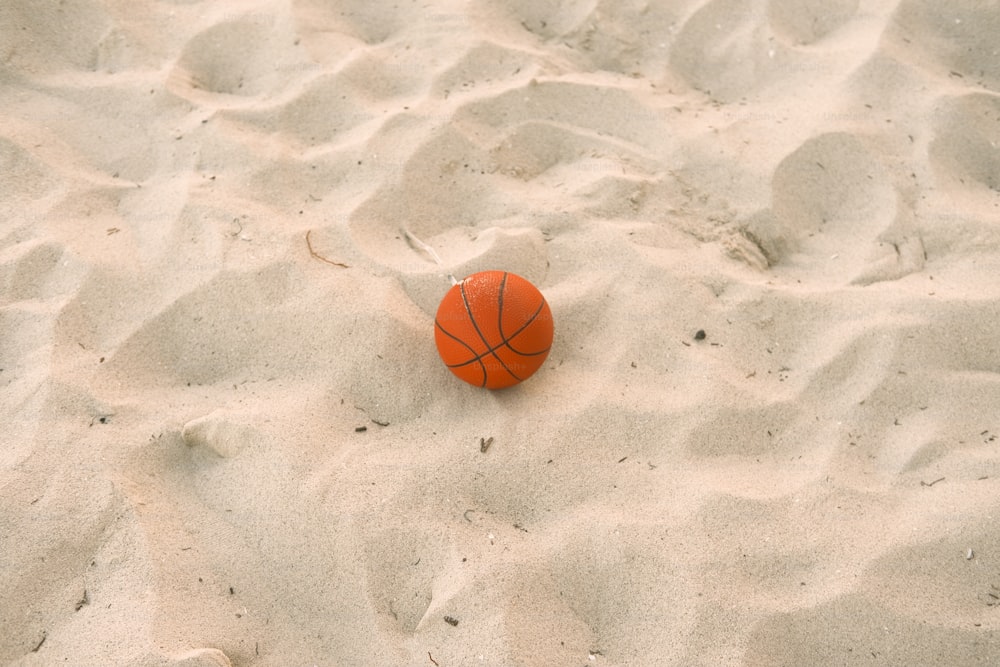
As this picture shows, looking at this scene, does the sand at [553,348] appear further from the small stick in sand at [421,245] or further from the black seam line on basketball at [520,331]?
the black seam line on basketball at [520,331]

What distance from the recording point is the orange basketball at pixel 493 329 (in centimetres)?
209

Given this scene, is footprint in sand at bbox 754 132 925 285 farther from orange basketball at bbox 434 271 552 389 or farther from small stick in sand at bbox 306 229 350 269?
small stick in sand at bbox 306 229 350 269

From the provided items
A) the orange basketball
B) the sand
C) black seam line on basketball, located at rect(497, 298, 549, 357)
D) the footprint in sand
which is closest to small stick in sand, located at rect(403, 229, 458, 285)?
the sand

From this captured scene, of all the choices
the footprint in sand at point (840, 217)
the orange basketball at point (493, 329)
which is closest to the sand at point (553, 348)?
the footprint in sand at point (840, 217)

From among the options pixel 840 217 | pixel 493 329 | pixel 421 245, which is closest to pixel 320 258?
pixel 421 245

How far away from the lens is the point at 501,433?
2135mm

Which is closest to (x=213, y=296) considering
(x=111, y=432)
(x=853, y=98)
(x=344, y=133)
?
(x=111, y=432)

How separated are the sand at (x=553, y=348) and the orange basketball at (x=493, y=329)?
0.12 meters

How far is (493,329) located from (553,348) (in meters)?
0.31

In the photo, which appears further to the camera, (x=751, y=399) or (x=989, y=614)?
(x=751, y=399)

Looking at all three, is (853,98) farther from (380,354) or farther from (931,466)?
(380,354)

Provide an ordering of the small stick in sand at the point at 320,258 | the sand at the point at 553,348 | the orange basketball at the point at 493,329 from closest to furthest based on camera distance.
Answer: the sand at the point at 553,348 → the orange basketball at the point at 493,329 → the small stick in sand at the point at 320,258

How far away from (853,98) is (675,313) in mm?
1097

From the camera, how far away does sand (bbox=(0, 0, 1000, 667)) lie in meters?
1.86
